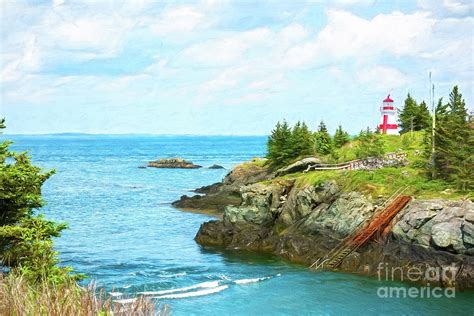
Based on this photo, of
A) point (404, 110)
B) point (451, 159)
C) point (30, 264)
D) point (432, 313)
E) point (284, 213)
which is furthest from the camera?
point (404, 110)

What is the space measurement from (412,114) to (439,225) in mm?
35382

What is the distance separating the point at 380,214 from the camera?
122ft

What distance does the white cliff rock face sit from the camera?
32531mm

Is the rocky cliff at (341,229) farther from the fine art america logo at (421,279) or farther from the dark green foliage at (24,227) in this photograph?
the dark green foliage at (24,227)

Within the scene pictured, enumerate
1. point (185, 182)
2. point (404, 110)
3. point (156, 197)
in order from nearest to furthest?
1. point (404, 110)
2. point (156, 197)
3. point (185, 182)

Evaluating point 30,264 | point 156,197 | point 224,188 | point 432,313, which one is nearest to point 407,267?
point 432,313

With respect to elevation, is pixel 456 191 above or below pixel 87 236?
above

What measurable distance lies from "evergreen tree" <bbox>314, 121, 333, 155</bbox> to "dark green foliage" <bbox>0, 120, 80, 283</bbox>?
37.5m

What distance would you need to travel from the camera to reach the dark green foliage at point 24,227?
1952 cm

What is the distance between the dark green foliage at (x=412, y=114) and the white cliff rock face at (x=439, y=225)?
31.9 m

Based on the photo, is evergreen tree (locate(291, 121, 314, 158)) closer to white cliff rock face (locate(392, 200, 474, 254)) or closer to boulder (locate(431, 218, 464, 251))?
white cliff rock face (locate(392, 200, 474, 254))

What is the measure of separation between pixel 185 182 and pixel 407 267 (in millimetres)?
69114

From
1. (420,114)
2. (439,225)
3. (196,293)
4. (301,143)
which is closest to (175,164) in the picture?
(420,114)

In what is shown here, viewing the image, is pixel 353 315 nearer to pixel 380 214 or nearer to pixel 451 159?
pixel 380 214
